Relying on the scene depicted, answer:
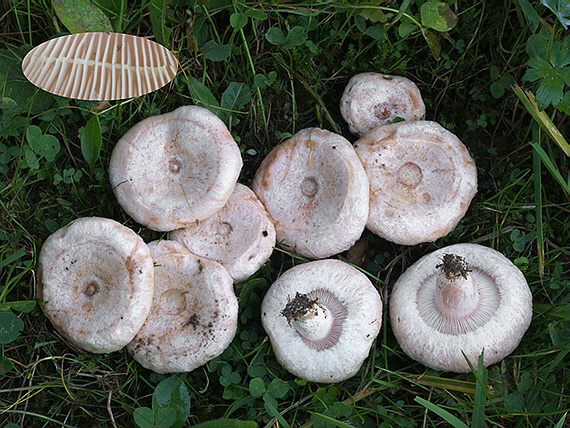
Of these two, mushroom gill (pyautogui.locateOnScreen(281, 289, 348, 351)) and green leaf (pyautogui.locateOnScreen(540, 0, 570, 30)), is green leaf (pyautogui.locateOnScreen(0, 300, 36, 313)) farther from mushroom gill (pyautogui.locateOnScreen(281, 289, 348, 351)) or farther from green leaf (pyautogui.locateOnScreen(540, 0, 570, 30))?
green leaf (pyautogui.locateOnScreen(540, 0, 570, 30))

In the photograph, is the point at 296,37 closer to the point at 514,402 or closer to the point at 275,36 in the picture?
the point at 275,36

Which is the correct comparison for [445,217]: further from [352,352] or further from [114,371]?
[114,371]

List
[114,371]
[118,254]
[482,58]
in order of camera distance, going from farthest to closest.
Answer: [482,58] < [114,371] < [118,254]

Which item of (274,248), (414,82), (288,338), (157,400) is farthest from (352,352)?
(414,82)

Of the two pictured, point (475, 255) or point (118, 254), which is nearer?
point (118, 254)

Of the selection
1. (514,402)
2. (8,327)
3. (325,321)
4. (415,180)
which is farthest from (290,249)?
(8,327)

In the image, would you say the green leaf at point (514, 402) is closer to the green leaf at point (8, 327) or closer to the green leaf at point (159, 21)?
the green leaf at point (8, 327)

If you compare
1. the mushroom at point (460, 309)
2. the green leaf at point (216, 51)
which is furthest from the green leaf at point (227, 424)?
the green leaf at point (216, 51)
